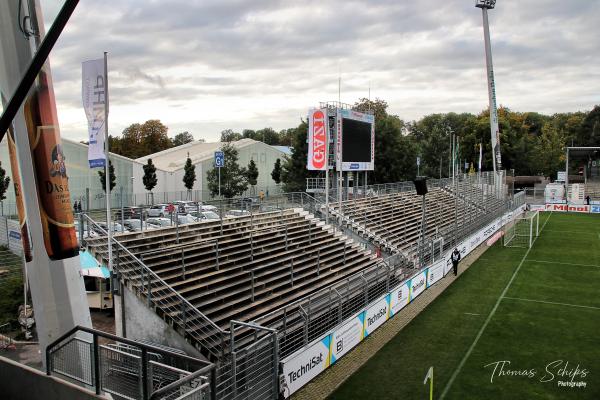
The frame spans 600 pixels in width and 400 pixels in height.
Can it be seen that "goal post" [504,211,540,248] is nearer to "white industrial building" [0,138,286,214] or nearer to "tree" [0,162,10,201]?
"white industrial building" [0,138,286,214]

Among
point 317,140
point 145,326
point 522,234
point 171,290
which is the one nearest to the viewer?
point 171,290

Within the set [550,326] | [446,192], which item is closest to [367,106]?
[446,192]

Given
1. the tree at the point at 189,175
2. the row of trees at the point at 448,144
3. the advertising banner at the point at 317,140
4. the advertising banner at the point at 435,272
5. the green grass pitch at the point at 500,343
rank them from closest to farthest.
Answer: the green grass pitch at the point at 500,343 < the advertising banner at the point at 435,272 < the advertising banner at the point at 317,140 < the tree at the point at 189,175 < the row of trees at the point at 448,144

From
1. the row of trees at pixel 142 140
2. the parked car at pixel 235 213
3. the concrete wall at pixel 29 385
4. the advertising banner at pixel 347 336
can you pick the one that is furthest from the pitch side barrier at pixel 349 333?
the row of trees at pixel 142 140

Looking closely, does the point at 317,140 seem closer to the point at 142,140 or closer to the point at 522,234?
the point at 522,234

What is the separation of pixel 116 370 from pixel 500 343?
37.3 feet

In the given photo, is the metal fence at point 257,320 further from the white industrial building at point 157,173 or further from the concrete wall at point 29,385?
the white industrial building at point 157,173

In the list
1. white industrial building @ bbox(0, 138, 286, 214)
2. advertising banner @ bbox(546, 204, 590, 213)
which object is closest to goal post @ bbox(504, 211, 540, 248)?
advertising banner @ bbox(546, 204, 590, 213)

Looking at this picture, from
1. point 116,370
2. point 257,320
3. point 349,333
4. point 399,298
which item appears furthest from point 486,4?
point 116,370

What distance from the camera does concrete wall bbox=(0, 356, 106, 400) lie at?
8.20 m

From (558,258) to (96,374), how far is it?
27.5 meters

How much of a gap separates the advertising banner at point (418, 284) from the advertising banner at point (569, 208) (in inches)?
1710

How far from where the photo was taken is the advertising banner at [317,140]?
24.5m

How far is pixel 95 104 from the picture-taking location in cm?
1304
